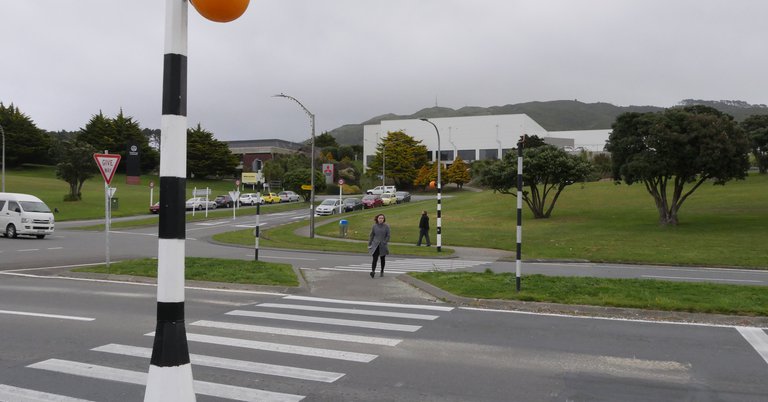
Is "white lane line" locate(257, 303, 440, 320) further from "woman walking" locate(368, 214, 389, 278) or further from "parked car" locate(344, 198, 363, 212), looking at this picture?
"parked car" locate(344, 198, 363, 212)

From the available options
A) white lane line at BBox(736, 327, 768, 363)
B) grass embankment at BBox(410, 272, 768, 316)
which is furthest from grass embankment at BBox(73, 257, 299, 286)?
white lane line at BBox(736, 327, 768, 363)

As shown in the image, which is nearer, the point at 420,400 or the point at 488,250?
the point at 420,400

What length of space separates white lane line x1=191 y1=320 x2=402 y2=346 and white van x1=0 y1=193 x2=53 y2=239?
2439 cm

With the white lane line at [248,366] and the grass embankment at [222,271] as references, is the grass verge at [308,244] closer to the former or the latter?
the grass embankment at [222,271]

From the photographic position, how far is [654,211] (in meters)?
43.9

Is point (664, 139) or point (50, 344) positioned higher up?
point (664, 139)

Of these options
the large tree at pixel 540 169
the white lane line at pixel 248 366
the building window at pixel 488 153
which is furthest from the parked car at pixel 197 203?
the building window at pixel 488 153

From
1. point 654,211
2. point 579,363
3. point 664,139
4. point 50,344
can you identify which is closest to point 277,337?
point 50,344

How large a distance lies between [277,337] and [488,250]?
20.6 m

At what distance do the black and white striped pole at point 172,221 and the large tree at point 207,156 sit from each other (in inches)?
4072

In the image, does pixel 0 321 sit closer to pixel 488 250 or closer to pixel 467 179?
pixel 488 250

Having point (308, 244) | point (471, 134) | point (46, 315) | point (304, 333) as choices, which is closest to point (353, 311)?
point (304, 333)

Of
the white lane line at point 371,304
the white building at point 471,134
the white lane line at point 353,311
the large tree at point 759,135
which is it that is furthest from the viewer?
the white building at point 471,134

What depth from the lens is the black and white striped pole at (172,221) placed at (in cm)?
325
